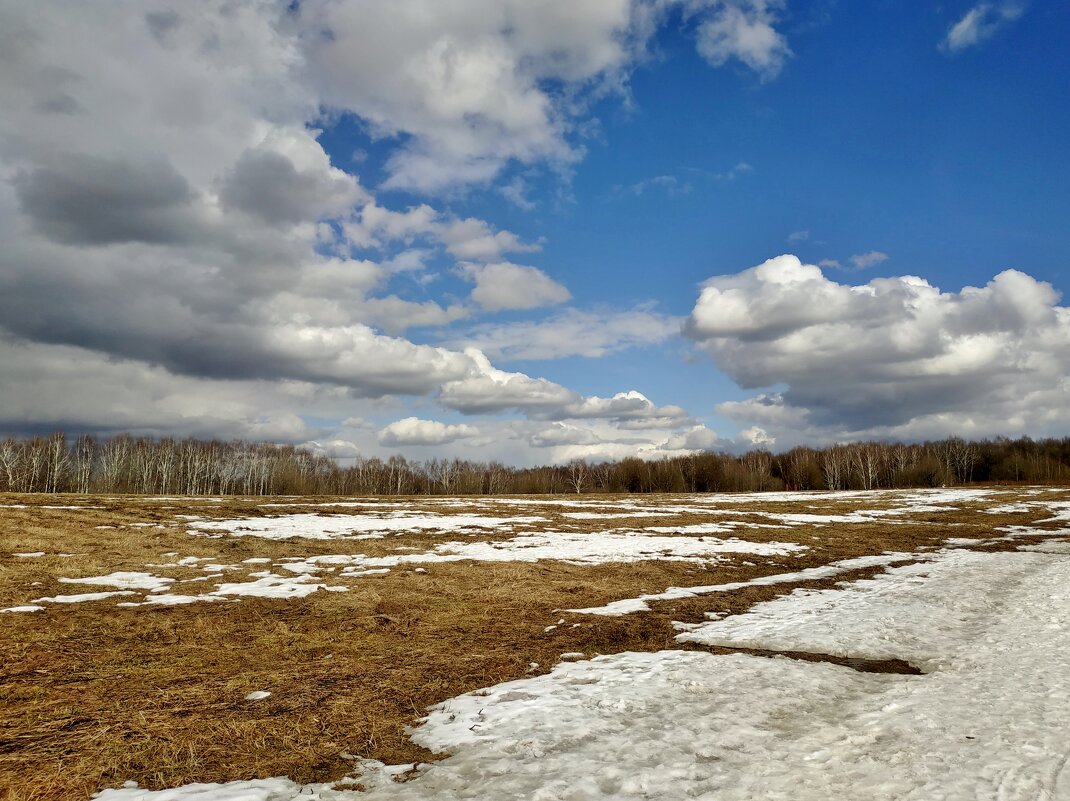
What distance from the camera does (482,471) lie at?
16162 centimetres

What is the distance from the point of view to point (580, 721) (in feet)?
21.9

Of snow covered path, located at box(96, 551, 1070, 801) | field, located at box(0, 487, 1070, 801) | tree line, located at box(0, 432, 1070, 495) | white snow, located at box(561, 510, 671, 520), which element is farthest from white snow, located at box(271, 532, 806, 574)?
tree line, located at box(0, 432, 1070, 495)

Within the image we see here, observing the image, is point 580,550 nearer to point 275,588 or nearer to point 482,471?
point 275,588

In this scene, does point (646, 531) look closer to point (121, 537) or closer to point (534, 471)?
point (121, 537)

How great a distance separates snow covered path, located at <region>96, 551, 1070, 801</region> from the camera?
16.7 feet

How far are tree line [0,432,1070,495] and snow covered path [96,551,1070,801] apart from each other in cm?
12819

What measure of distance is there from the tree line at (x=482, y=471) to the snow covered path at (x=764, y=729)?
128 metres

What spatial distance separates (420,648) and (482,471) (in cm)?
15311

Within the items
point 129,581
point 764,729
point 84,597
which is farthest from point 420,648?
point 129,581

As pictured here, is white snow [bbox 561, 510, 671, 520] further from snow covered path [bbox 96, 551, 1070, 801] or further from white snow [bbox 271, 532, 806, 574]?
snow covered path [bbox 96, 551, 1070, 801]

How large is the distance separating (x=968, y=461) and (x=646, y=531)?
14445cm

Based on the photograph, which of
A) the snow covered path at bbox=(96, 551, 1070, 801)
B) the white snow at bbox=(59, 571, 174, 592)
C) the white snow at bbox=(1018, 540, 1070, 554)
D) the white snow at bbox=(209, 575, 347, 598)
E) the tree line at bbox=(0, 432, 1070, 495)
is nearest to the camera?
the snow covered path at bbox=(96, 551, 1070, 801)

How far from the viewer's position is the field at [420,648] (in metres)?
5.66

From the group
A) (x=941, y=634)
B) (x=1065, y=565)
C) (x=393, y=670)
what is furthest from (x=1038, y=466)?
(x=393, y=670)
